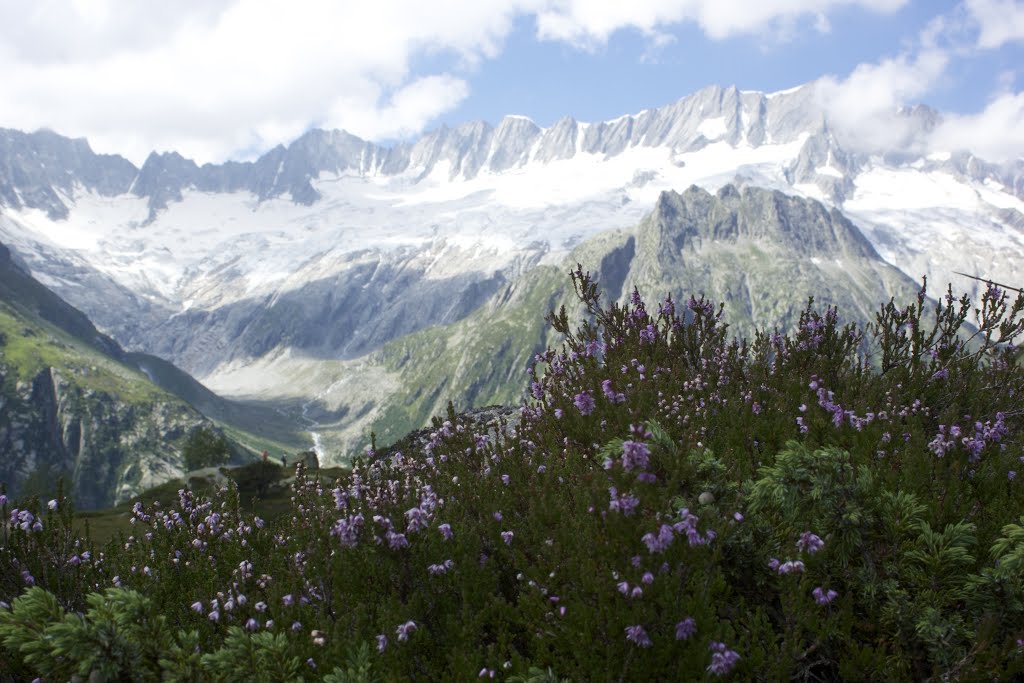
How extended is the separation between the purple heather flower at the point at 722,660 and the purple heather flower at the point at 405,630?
7.19ft

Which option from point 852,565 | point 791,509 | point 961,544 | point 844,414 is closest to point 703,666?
point 791,509

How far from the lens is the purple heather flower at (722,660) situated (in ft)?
12.2

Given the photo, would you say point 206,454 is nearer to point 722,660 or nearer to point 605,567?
point 605,567

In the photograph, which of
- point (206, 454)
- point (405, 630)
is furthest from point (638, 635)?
point (206, 454)

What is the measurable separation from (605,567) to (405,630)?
1639 mm

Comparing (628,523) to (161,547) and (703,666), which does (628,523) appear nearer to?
(703,666)

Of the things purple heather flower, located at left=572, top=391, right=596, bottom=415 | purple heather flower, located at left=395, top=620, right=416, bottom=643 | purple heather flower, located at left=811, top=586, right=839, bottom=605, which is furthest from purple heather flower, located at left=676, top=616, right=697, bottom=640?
purple heather flower, located at left=572, top=391, right=596, bottom=415

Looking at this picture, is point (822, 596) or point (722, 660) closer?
point (722, 660)

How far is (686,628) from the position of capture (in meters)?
3.96

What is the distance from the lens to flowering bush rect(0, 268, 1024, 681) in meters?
3.96

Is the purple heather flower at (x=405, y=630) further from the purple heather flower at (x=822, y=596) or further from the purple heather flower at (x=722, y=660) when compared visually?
the purple heather flower at (x=822, y=596)

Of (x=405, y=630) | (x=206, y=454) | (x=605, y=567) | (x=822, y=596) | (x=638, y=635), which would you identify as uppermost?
(x=822, y=596)

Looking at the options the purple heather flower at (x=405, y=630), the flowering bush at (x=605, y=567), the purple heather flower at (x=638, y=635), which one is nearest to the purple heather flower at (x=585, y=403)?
the flowering bush at (x=605, y=567)

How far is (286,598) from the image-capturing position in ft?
16.8
